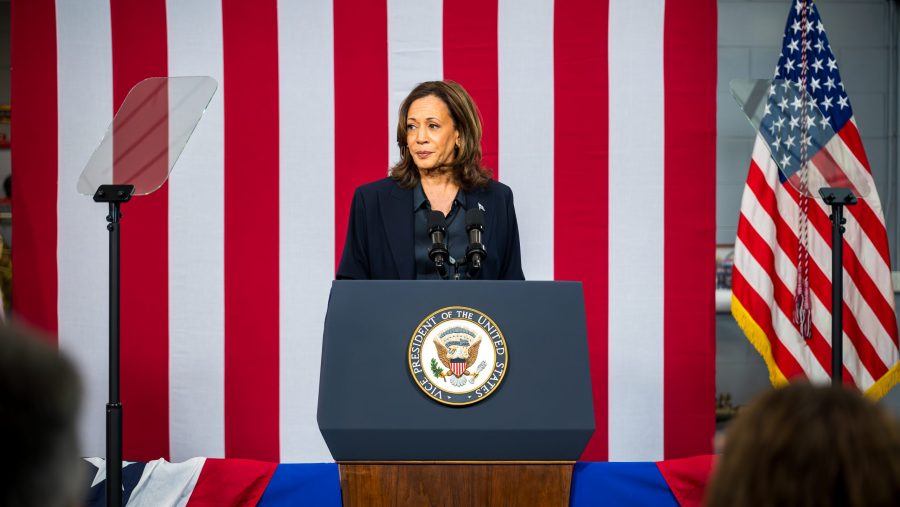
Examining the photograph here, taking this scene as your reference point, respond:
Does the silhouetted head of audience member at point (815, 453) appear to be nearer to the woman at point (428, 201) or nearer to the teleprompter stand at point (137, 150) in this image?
the woman at point (428, 201)

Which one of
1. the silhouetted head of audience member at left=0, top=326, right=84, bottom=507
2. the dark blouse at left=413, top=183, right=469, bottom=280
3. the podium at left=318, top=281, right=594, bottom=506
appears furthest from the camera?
the dark blouse at left=413, top=183, right=469, bottom=280

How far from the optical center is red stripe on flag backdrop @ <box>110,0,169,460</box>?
309cm

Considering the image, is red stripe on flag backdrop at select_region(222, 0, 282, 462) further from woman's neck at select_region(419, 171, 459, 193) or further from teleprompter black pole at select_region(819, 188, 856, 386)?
teleprompter black pole at select_region(819, 188, 856, 386)

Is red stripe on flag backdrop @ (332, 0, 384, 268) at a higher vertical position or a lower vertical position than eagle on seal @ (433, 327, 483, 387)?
higher

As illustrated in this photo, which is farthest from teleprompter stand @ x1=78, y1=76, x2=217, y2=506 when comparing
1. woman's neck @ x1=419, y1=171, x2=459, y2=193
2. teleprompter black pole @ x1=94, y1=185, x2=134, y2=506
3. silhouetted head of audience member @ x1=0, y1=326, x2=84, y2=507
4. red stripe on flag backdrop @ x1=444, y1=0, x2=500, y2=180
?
silhouetted head of audience member @ x1=0, y1=326, x2=84, y2=507

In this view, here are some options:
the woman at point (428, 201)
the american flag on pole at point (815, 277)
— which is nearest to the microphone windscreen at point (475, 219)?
the woman at point (428, 201)

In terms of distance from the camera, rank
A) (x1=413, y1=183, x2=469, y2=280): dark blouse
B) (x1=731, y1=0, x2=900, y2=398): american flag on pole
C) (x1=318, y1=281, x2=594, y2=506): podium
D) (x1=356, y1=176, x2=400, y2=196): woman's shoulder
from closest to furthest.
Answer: (x1=318, y1=281, x2=594, y2=506): podium, (x1=413, y1=183, x2=469, y2=280): dark blouse, (x1=356, y1=176, x2=400, y2=196): woman's shoulder, (x1=731, y1=0, x2=900, y2=398): american flag on pole

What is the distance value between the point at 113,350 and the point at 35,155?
1.27 metres

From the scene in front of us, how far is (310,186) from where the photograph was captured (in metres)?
3.08

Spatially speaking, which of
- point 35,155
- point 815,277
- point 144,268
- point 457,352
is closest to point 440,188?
point 457,352

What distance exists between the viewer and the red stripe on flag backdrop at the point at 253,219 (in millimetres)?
3080

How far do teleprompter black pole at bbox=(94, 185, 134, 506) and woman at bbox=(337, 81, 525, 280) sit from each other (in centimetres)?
52

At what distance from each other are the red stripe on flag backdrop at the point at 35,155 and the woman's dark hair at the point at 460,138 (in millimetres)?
1467

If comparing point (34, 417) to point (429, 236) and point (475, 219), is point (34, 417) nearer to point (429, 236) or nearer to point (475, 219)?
point (475, 219)
